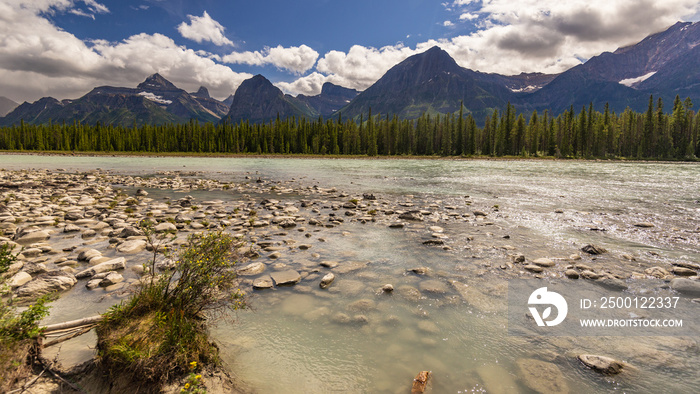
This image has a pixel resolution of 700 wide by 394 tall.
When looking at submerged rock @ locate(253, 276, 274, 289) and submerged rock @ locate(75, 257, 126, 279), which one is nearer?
submerged rock @ locate(253, 276, 274, 289)

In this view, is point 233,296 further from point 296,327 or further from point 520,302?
point 520,302

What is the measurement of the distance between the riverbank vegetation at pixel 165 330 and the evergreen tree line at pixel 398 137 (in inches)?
4420

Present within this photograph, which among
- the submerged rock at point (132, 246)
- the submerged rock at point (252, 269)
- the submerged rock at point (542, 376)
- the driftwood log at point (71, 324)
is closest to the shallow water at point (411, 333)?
the submerged rock at point (542, 376)

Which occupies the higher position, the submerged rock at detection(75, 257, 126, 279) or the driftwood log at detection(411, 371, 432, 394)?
the submerged rock at detection(75, 257, 126, 279)

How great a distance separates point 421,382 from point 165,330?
119 inches

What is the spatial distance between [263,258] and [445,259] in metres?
4.97

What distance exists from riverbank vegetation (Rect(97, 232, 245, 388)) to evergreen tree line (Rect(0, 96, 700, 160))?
368 feet

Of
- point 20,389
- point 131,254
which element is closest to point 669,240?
point 20,389

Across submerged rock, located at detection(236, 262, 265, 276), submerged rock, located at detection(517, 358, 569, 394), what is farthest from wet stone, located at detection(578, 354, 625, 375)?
submerged rock, located at detection(236, 262, 265, 276)

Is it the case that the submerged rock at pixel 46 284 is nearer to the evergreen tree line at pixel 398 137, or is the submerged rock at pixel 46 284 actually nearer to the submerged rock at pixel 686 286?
the submerged rock at pixel 686 286

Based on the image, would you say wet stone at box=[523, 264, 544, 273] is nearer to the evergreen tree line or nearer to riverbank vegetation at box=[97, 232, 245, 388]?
riverbank vegetation at box=[97, 232, 245, 388]

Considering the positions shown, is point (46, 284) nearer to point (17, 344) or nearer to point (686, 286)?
point (17, 344)

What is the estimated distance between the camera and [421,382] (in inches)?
142

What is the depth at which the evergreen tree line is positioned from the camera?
9856cm
